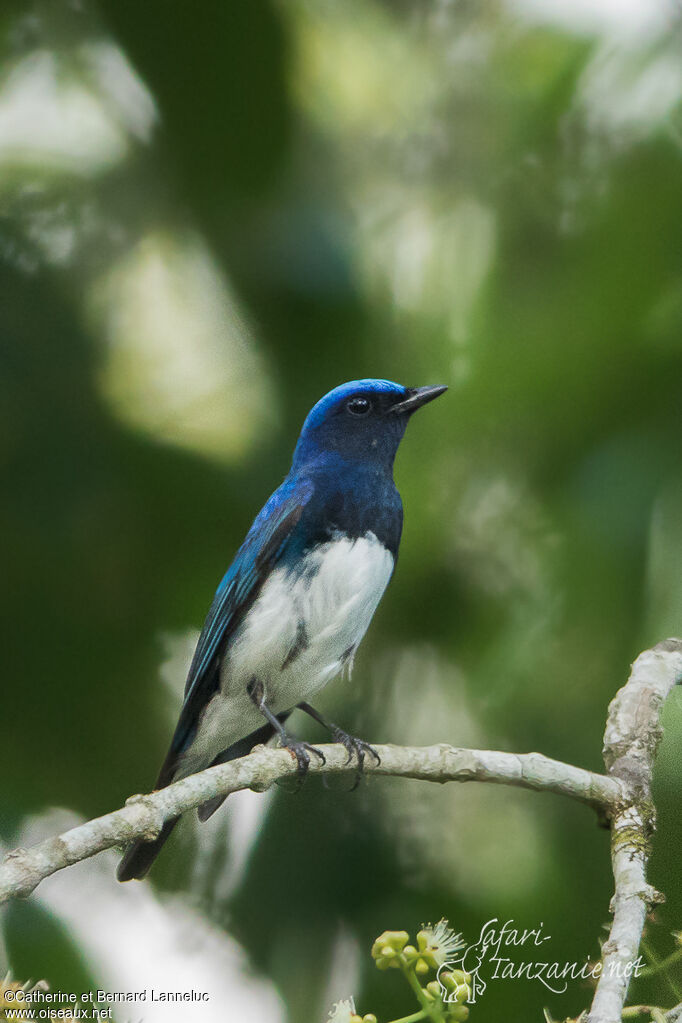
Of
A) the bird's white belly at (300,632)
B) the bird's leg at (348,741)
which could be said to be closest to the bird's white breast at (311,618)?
the bird's white belly at (300,632)

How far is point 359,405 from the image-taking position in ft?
13.8

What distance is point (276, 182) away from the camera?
17.8 ft

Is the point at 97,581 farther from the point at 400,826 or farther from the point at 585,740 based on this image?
the point at 585,740

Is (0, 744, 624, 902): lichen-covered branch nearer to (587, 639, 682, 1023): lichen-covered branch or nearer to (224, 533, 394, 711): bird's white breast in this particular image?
(587, 639, 682, 1023): lichen-covered branch

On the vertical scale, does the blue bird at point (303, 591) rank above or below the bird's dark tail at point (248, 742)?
above

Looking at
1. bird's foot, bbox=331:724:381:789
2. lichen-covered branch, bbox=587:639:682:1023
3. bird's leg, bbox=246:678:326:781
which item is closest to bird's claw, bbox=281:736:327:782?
bird's leg, bbox=246:678:326:781

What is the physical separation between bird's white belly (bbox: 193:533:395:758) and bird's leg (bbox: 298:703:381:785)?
0.46ft

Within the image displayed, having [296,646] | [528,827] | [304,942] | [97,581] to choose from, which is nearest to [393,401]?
[296,646]

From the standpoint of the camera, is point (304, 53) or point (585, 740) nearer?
point (585, 740)

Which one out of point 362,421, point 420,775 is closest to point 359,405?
point 362,421

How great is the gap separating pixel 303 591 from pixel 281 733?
1.61 ft

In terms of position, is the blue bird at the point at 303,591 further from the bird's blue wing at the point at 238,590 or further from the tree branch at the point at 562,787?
the tree branch at the point at 562,787

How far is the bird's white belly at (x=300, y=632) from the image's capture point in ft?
12.4

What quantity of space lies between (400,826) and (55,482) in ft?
6.28
